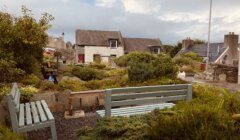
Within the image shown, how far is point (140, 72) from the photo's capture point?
1111 centimetres

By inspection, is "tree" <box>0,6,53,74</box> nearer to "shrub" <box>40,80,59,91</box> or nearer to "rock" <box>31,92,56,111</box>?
"shrub" <box>40,80,59,91</box>

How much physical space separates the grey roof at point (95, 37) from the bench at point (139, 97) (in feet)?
119

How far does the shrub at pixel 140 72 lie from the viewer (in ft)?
36.1

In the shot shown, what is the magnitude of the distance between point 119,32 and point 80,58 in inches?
330

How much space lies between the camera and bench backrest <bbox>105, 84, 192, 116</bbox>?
5.44m

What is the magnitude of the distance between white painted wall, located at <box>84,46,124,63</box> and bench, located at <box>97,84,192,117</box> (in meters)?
35.9

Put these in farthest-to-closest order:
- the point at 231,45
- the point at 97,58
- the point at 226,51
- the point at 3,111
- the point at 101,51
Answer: the point at 101,51 < the point at 97,58 < the point at 226,51 < the point at 231,45 < the point at 3,111

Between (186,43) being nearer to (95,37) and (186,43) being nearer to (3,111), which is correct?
(95,37)

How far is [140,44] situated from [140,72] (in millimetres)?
35556

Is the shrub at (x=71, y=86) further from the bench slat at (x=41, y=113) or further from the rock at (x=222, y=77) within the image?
the rock at (x=222, y=77)

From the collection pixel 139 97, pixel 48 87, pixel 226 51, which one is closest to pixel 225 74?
pixel 48 87

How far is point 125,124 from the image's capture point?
14.9 feet

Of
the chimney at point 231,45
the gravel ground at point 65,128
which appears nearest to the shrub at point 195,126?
the gravel ground at point 65,128

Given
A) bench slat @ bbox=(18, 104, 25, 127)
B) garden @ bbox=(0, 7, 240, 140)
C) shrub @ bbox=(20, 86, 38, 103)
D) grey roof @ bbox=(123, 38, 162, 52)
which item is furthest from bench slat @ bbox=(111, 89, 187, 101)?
grey roof @ bbox=(123, 38, 162, 52)
